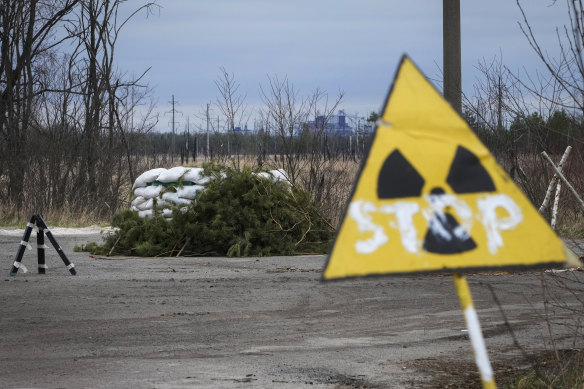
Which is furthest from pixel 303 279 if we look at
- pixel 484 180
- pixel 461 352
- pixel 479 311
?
pixel 484 180

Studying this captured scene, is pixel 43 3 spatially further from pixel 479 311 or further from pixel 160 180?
pixel 479 311

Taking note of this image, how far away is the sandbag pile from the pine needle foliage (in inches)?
10.8

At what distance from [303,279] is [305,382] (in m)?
6.97

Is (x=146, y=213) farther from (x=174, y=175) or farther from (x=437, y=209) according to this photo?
(x=437, y=209)

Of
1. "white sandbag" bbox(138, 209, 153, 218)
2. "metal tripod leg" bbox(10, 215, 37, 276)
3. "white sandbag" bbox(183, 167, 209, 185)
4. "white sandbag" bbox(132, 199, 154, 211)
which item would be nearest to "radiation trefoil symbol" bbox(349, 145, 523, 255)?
"metal tripod leg" bbox(10, 215, 37, 276)

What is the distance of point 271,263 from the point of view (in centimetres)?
1683

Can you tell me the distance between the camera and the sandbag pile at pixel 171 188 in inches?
756

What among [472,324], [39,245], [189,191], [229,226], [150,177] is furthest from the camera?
[150,177]

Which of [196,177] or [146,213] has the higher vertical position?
[196,177]

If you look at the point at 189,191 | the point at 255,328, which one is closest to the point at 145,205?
the point at 189,191

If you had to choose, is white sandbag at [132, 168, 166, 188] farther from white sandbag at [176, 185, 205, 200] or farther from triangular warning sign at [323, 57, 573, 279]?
triangular warning sign at [323, 57, 573, 279]

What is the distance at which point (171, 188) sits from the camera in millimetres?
19422

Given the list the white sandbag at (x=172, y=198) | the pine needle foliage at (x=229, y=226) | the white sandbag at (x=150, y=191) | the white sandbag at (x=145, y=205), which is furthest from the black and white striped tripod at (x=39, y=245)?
the white sandbag at (x=150, y=191)

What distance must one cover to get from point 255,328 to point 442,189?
642 centimetres
